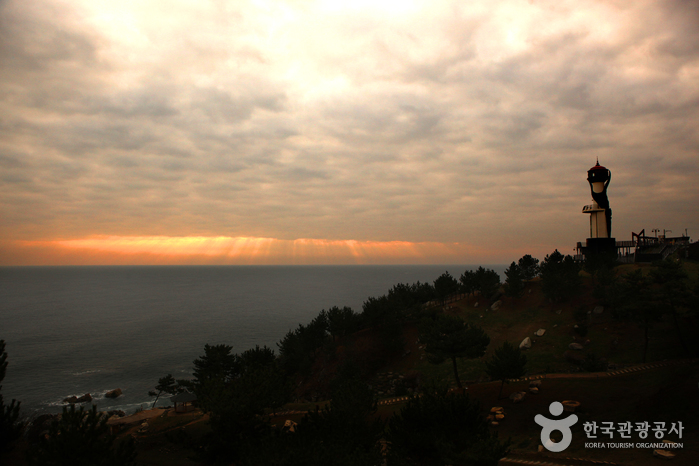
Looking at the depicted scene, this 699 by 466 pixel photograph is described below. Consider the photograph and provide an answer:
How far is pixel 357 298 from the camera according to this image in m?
184

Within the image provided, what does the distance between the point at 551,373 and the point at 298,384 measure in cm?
3941

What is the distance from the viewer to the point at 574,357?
41531 millimetres

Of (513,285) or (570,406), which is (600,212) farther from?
(570,406)

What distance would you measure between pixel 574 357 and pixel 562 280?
1685 cm

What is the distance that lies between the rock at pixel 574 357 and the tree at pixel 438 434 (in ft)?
98.9

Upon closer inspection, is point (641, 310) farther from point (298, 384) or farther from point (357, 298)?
point (357, 298)

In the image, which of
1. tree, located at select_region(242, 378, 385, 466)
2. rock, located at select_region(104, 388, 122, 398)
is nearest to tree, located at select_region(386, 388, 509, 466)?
tree, located at select_region(242, 378, 385, 466)

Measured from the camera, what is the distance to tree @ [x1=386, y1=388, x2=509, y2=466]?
15.0 meters

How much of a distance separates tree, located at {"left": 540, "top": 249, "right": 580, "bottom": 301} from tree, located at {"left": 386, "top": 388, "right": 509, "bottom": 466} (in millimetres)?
45095

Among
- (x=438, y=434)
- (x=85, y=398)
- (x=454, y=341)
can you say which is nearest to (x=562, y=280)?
(x=454, y=341)

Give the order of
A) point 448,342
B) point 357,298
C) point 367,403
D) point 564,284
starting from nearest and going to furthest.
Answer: point 367,403 < point 448,342 < point 564,284 < point 357,298

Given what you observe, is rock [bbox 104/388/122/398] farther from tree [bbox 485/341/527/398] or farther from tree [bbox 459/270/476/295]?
tree [bbox 459/270/476/295]

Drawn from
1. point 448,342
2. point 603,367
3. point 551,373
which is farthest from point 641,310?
point 448,342

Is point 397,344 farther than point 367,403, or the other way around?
point 397,344
